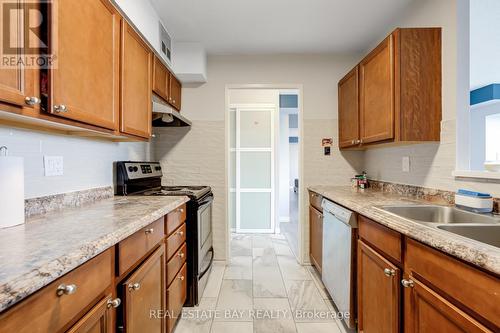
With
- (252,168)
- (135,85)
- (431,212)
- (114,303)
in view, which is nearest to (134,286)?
(114,303)

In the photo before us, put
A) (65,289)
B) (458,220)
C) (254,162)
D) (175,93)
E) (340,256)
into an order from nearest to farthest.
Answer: (65,289)
(458,220)
(340,256)
(175,93)
(254,162)

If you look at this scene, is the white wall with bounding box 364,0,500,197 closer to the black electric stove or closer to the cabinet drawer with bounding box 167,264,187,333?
the black electric stove

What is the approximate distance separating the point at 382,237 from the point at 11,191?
1.73 m

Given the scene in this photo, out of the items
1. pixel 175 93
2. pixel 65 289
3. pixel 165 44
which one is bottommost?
pixel 65 289

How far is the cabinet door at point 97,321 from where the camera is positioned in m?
0.80

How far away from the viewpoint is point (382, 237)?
1382 millimetres

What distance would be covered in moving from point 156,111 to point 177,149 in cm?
93

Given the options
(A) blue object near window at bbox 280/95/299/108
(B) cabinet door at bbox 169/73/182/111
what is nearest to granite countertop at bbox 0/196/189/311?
(B) cabinet door at bbox 169/73/182/111

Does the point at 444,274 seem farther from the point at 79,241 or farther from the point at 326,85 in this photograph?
the point at 326,85

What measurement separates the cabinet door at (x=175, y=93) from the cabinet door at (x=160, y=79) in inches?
4.6

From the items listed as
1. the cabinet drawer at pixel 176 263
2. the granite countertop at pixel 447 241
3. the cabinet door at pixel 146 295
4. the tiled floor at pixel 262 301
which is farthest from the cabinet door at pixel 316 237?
the cabinet door at pixel 146 295

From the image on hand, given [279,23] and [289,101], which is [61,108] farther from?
[289,101]

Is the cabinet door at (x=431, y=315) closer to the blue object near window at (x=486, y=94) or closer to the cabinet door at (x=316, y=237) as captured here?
the cabinet door at (x=316, y=237)

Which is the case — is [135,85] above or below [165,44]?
below
